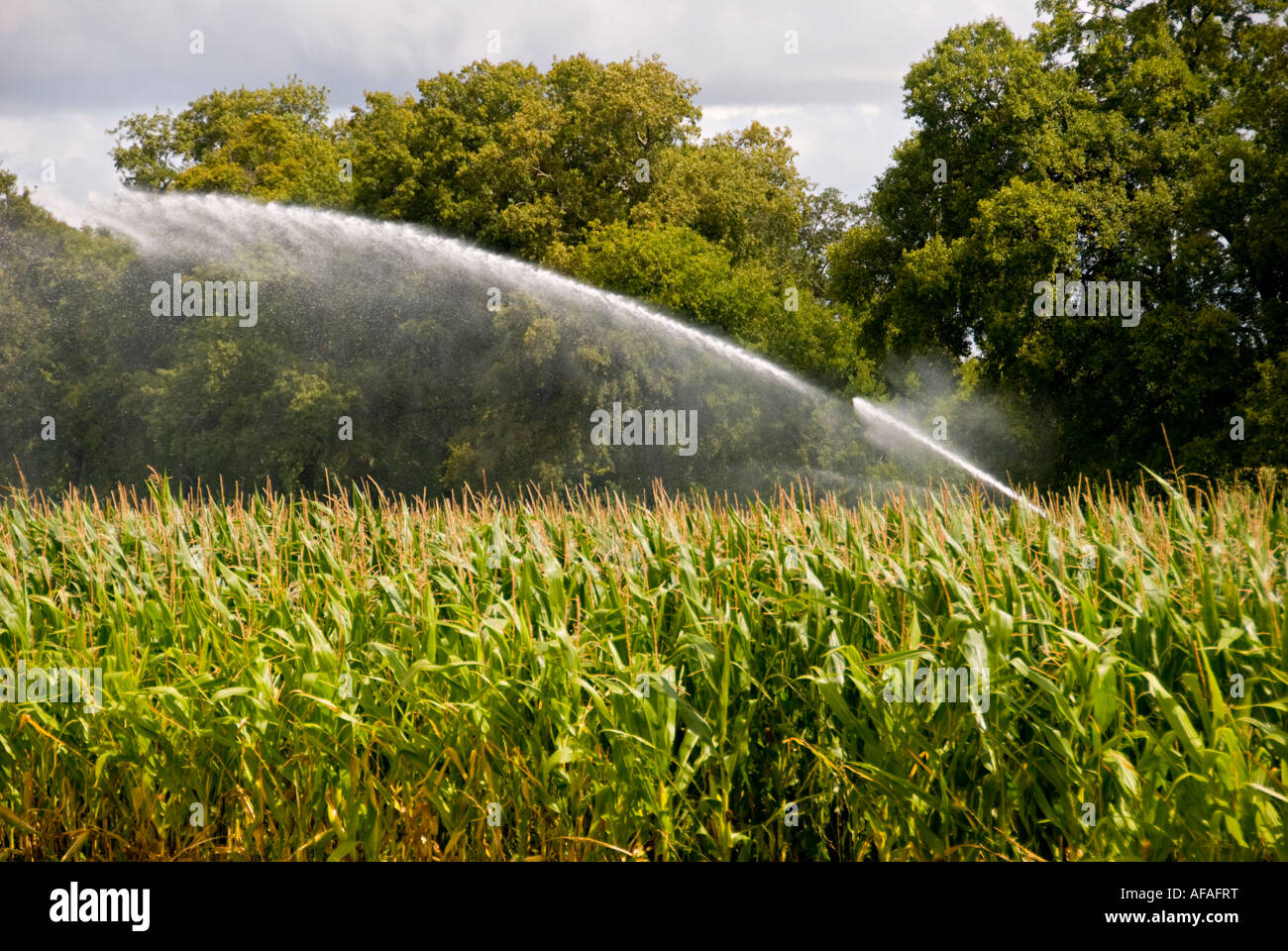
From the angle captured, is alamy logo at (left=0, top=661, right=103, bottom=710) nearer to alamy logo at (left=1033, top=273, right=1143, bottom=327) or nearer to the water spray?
the water spray

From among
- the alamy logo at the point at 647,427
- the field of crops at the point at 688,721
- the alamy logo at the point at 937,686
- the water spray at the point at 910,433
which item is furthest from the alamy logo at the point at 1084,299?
the alamy logo at the point at 937,686

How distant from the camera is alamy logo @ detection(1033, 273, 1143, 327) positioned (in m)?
20.8

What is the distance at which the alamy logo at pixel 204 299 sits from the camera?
1190 inches

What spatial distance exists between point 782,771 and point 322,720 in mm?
2295

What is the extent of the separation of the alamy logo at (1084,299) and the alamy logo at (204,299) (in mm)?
18164

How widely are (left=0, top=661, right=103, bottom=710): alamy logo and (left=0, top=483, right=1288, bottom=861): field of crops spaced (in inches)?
2.2

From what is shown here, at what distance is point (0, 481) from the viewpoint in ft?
116

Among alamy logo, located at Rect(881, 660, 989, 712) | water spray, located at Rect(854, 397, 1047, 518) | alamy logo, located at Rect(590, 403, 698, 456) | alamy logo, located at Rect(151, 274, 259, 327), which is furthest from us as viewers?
alamy logo, located at Rect(151, 274, 259, 327)

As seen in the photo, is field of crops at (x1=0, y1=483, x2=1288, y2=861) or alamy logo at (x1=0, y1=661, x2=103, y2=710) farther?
alamy logo at (x1=0, y1=661, x2=103, y2=710)
